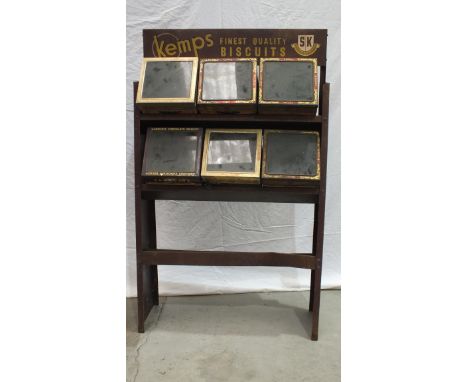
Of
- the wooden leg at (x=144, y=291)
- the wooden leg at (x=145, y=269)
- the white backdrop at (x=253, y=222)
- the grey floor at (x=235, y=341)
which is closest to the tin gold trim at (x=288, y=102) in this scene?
the white backdrop at (x=253, y=222)

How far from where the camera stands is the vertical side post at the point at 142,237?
1.86m

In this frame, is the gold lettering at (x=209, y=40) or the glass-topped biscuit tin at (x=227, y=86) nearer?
the glass-topped biscuit tin at (x=227, y=86)

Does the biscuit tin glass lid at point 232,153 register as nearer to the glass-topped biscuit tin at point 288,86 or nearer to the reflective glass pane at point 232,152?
the reflective glass pane at point 232,152

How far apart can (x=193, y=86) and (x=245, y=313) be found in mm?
1324

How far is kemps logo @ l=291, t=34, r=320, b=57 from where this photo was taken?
6.29 feet

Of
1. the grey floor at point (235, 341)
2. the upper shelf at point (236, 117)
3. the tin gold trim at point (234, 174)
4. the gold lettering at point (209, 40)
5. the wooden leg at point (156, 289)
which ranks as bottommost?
the grey floor at point (235, 341)

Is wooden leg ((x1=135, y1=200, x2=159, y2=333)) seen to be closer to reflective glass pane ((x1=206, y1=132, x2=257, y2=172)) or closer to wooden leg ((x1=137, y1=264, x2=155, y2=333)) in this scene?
wooden leg ((x1=137, y1=264, x2=155, y2=333))

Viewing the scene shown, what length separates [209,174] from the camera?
1.77 meters

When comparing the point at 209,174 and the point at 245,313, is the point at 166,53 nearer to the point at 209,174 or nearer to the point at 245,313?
the point at 209,174

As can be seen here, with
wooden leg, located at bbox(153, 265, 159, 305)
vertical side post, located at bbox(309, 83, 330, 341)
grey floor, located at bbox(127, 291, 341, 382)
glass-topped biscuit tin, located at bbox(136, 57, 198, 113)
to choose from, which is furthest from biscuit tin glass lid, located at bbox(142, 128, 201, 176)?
grey floor, located at bbox(127, 291, 341, 382)

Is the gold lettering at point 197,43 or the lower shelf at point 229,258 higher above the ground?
the gold lettering at point 197,43

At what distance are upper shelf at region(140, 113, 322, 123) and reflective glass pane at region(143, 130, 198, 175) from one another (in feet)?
0.28

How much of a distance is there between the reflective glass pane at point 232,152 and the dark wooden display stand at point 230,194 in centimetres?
8

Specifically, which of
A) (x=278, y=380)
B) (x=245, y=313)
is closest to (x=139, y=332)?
(x=245, y=313)
